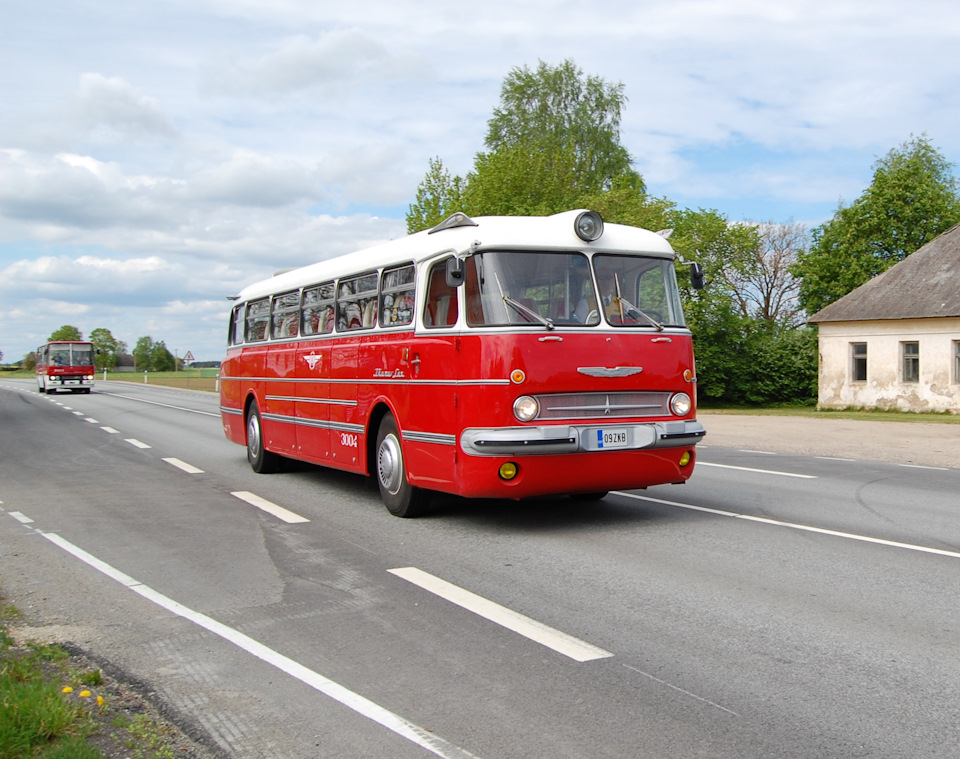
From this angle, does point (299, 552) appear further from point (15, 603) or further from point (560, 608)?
point (560, 608)

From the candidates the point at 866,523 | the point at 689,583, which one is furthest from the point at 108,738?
the point at 866,523

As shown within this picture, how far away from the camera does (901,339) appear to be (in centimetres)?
3641

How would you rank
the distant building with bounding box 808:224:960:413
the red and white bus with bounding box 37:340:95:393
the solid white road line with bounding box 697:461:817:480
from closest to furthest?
1. the solid white road line with bounding box 697:461:817:480
2. the distant building with bounding box 808:224:960:413
3. the red and white bus with bounding box 37:340:95:393

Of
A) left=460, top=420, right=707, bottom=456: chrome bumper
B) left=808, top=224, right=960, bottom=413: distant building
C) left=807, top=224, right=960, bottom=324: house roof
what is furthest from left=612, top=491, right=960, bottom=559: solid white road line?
left=807, top=224, right=960, bottom=324: house roof

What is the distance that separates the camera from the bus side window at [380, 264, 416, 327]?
9352mm

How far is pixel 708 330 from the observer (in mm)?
43812

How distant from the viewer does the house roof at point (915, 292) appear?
35562 mm

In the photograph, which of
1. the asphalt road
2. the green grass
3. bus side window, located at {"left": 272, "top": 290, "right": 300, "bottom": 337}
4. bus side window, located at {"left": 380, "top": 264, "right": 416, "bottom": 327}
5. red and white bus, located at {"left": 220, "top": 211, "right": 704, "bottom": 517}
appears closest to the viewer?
the asphalt road

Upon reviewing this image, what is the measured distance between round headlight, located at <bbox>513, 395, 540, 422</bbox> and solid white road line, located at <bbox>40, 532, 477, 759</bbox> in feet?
10.1

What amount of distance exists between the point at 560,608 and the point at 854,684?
186cm

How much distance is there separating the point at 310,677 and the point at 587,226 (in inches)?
205

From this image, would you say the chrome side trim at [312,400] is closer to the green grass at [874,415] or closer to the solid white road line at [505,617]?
the solid white road line at [505,617]

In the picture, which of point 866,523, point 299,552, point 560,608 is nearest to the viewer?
point 560,608

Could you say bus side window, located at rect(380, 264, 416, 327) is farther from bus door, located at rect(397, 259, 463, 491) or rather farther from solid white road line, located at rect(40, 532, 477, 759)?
solid white road line, located at rect(40, 532, 477, 759)
